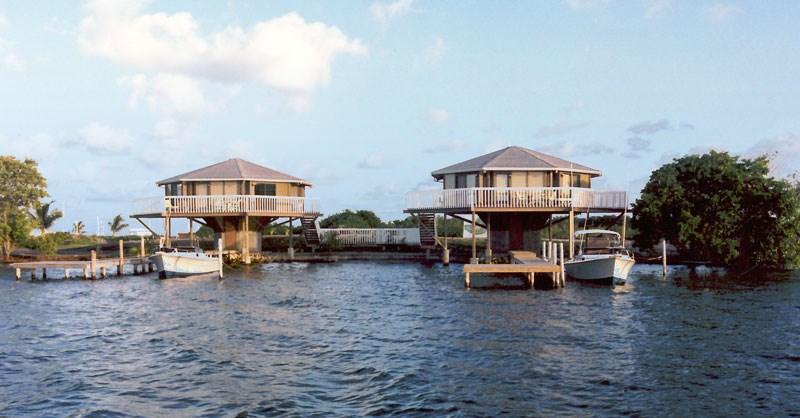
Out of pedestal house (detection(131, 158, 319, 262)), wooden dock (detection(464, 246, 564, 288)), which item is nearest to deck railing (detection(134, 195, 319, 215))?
pedestal house (detection(131, 158, 319, 262))

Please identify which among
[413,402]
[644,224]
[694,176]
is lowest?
[413,402]

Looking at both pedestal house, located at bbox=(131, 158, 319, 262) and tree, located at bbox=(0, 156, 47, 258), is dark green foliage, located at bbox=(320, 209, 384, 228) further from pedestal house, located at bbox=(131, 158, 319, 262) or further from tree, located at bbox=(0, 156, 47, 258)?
tree, located at bbox=(0, 156, 47, 258)

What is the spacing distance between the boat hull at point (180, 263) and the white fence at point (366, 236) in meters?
13.9

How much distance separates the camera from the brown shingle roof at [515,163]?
38812mm

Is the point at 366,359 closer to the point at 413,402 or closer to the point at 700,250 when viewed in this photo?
the point at 413,402

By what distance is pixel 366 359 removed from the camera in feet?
54.3

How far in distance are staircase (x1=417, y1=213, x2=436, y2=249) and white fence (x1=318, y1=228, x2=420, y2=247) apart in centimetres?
278

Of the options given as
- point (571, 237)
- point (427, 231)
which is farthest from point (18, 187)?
point (571, 237)

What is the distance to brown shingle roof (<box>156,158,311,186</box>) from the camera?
45097mm

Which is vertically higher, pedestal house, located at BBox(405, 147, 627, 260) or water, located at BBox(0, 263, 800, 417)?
pedestal house, located at BBox(405, 147, 627, 260)

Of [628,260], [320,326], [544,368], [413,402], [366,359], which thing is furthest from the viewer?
[628,260]

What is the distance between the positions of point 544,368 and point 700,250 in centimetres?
2664

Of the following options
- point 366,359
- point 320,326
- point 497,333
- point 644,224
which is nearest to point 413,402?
point 366,359

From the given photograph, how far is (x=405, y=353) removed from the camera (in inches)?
677
